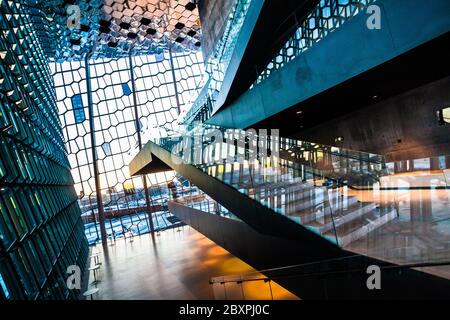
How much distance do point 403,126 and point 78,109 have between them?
96.4 feet

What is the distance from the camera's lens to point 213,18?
19.3 metres

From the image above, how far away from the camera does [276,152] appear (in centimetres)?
932

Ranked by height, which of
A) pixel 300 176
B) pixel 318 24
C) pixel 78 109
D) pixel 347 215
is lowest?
pixel 347 215

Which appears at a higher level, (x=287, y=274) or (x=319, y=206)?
(x=319, y=206)

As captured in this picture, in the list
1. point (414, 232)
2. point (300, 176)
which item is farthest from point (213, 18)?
point (414, 232)

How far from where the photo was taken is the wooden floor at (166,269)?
12.8 meters

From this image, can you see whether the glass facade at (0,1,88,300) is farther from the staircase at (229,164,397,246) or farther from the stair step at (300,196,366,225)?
the stair step at (300,196,366,225)

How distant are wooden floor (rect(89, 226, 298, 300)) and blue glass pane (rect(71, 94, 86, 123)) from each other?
1402cm

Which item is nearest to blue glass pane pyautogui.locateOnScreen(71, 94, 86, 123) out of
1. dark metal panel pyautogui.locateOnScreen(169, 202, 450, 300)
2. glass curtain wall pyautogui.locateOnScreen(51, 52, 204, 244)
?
glass curtain wall pyautogui.locateOnScreen(51, 52, 204, 244)

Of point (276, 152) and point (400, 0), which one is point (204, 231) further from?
point (400, 0)

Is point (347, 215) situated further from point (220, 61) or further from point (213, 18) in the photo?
point (213, 18)

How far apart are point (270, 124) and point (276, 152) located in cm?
364

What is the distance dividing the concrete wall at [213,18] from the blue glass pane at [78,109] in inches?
622
